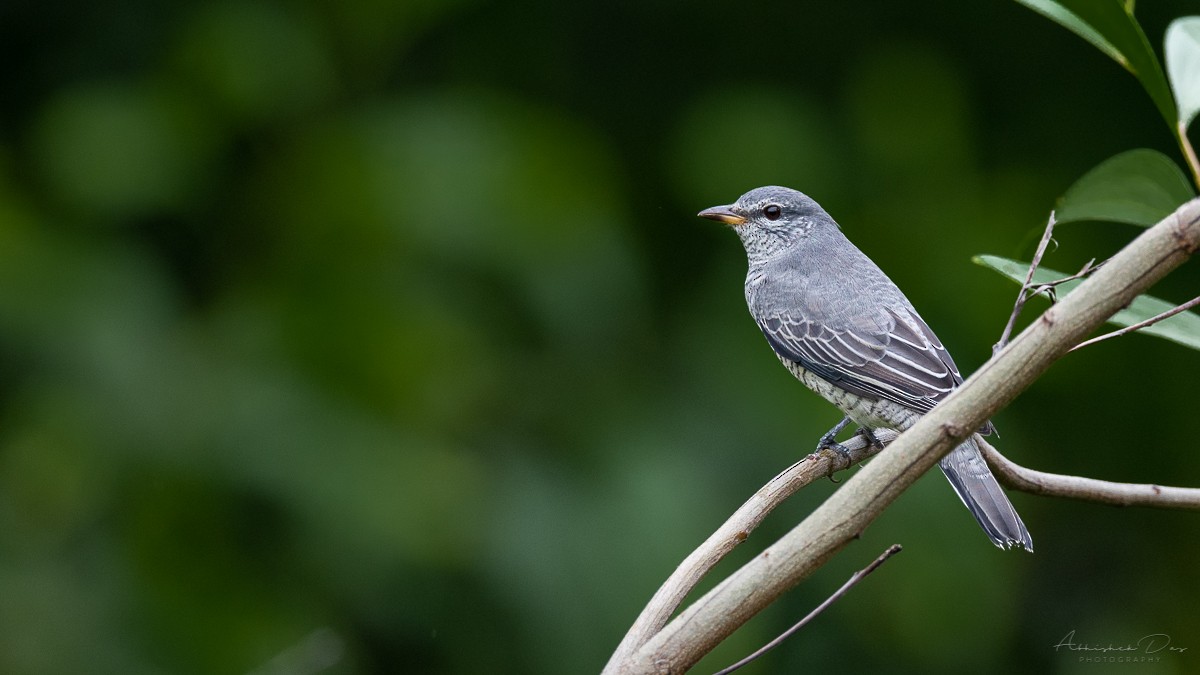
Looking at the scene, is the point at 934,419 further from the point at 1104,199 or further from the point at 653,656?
the point at 1104,199

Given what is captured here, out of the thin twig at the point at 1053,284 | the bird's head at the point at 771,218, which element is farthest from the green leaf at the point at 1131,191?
the bird's head at the point at 771,218

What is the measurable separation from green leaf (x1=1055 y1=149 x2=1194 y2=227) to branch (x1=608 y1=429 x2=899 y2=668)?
2.56ft

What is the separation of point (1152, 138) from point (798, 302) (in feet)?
9.87

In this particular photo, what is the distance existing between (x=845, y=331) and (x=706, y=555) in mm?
1906

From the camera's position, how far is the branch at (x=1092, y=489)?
2111mm

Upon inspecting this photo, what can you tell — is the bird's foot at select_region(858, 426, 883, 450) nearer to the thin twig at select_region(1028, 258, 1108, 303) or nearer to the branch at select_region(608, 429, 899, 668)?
the branch at select_region(608, 429, 899, 668)

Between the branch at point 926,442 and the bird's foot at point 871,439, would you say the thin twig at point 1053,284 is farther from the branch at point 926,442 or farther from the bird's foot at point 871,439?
the bird's foot at point 871,439

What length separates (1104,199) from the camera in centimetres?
238

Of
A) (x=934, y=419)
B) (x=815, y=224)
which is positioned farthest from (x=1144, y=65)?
(x=815, y=224)

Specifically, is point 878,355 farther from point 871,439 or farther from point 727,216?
point 727,216

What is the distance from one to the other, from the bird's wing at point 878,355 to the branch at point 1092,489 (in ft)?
2.98

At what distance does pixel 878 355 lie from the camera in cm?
357

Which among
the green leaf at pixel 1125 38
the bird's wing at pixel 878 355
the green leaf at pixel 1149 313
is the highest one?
the green leaf at pixel 1125 38

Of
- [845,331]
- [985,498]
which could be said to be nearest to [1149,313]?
[985,498]
